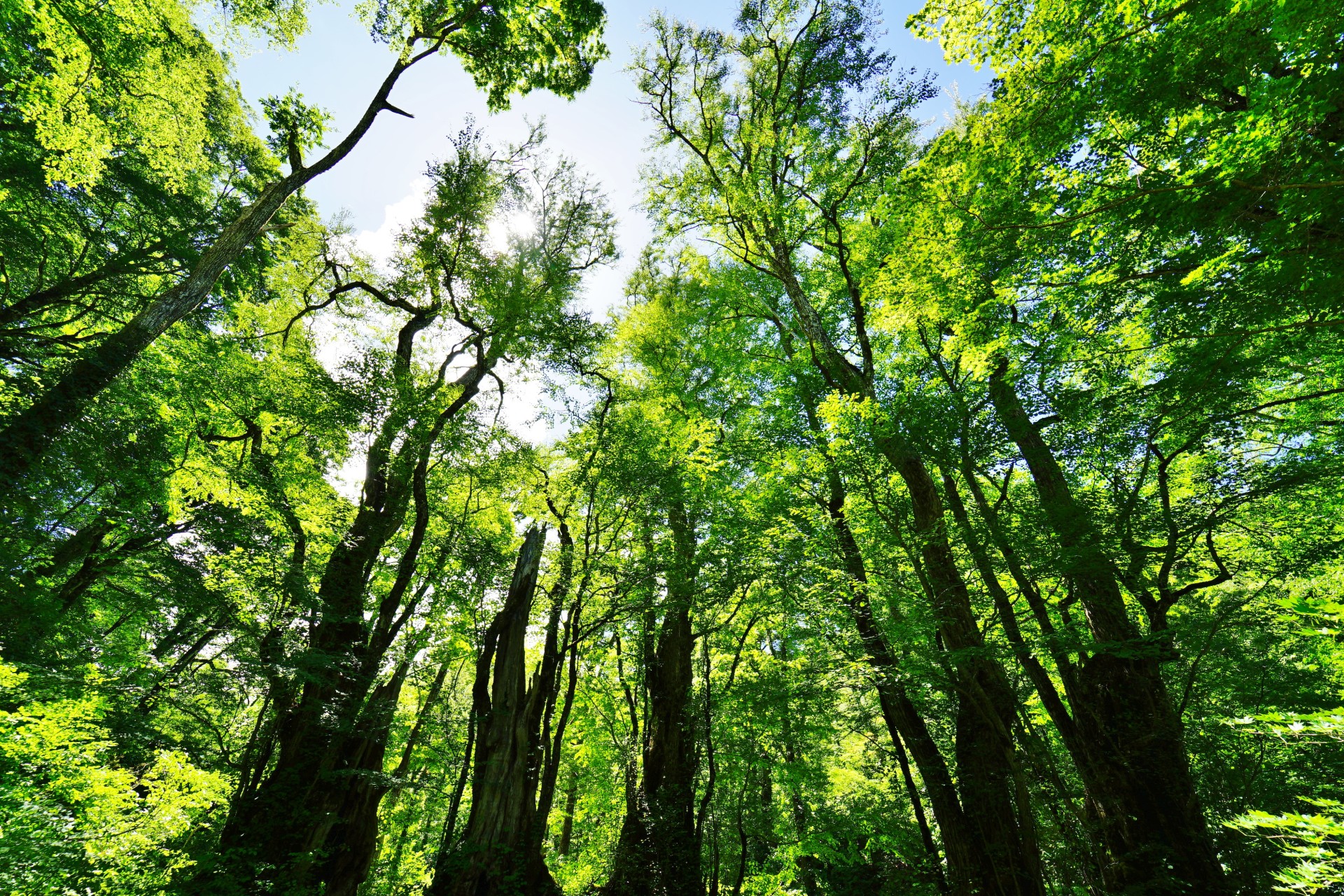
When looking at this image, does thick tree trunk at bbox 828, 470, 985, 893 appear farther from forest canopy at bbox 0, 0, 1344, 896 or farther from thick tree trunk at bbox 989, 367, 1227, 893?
thick tree trunk at bbox 989, 367, 1227, 893

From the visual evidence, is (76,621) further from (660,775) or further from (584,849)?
(584,849)

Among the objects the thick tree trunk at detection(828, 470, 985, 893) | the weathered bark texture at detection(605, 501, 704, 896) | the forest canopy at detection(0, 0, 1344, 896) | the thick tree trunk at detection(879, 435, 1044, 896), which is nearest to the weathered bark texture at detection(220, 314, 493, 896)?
the forest canopy at detection(0, 0, 1344, 896)

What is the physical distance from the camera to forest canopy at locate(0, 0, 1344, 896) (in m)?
3.64

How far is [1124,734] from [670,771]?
5768mm

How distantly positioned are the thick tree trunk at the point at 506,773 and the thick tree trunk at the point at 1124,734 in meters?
6.20

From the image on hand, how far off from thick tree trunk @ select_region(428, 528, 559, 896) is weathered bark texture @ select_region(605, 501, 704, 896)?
1304mm

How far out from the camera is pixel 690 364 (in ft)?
37.3

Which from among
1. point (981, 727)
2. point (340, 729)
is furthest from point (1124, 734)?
point (340, 729)

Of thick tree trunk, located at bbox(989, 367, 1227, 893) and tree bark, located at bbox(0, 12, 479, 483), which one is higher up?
tree bark, located at bbox(0, 12, 479, 483)

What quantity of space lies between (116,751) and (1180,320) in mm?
11180

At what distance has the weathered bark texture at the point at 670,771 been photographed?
6.78 metres

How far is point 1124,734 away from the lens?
496 cm

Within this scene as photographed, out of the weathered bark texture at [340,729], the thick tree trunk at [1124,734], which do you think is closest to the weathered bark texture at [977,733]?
the thick tree trunk at [1124,734]

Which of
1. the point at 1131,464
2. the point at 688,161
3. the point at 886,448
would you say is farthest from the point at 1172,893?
the point at 688,161
